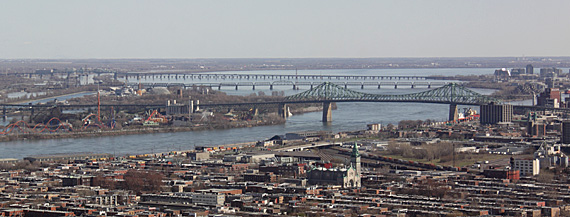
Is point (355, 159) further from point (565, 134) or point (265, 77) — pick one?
point (265, 77)

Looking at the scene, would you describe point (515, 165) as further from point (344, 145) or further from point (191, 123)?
point (191, 123)

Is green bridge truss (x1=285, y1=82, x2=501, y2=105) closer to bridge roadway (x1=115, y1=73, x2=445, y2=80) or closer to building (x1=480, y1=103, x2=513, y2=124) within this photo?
building (x1=480, y1=103, x2=513, y2=124)

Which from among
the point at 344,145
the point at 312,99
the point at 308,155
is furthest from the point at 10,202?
the point at 312,99

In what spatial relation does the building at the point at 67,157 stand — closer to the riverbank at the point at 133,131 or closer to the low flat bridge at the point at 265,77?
the riverbank at the point at 133,131

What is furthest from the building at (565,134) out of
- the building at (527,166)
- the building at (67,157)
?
the building at (67,157)

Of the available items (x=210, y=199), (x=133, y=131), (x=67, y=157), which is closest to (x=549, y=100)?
(x=133, y=131)

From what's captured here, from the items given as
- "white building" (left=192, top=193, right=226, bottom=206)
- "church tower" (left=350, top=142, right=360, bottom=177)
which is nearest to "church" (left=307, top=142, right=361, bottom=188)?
"church tower" (left=350, top=142, right=360, bottom=177)
